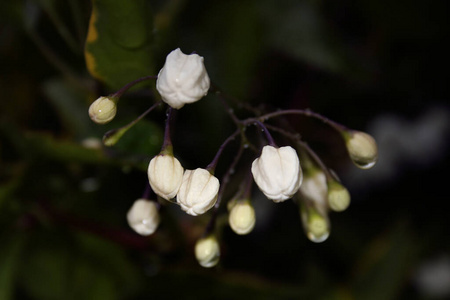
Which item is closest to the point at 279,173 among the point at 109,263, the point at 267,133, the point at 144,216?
the point at 267,133

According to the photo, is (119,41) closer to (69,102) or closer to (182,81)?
(182,81)

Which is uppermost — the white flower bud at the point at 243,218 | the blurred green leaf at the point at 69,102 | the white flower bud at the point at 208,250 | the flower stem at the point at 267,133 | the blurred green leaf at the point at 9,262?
the flower stem at the point at 267,133

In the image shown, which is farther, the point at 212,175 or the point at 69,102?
the point at 69,102

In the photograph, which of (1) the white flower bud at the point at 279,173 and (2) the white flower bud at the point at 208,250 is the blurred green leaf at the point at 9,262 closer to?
(2) the white flower bud at the point at 208,250

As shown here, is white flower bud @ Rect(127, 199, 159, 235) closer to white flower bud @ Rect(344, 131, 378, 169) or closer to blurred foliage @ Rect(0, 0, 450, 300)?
blurred foliage @ Rect(0, 0, 450, 300)

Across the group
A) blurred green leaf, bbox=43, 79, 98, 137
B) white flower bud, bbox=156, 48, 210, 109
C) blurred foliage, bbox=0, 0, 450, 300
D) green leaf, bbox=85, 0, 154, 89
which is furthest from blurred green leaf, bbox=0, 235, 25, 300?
white flower bud, bbox=156, 48, 210, 109

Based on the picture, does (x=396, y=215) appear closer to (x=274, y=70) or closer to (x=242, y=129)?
(x=274, y=70)

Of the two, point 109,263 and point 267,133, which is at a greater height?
point 267,133

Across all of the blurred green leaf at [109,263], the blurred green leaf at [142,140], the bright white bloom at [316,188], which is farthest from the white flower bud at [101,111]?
the blurred green leaf at [109,263]
